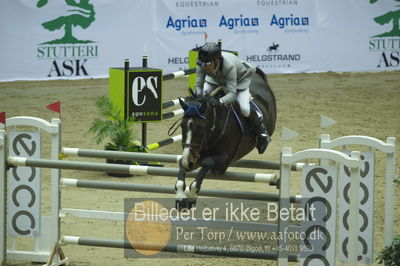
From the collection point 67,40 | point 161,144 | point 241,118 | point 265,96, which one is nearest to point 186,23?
point 67,40

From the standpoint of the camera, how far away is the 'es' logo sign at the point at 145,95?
30.9 feet

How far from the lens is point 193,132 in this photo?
17.9 ft

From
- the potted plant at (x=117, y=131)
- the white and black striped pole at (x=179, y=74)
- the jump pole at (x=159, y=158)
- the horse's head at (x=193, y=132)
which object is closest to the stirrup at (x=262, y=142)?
the jump pole at (x=159, y=158)

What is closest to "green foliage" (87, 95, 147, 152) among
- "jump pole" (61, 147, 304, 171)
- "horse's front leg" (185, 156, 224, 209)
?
"jump pole" (61, 147, 304, 171)

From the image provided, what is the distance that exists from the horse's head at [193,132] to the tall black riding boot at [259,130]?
0.79 metres

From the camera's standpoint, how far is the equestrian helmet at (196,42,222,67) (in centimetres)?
588

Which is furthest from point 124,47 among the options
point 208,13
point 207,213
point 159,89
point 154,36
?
point 207,213

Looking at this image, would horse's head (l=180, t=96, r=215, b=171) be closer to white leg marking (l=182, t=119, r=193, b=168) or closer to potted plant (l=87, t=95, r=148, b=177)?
white leg marking (l=182, t=119, r=193, b=168)

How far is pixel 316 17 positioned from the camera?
1556 cm

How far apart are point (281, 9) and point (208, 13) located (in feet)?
4.75

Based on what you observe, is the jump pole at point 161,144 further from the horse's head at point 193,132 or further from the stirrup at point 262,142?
the horse's head at point 193,132

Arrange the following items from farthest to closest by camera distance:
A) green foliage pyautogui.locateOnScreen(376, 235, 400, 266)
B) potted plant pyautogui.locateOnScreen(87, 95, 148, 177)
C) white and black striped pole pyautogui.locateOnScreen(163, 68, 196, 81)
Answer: white and black striped pole pyautogui.locateOnScreen(163, 68, 196, 81) → potted plant pyautogui.locateOnScreen(87, 95, 148, 177) → green foliage pyautogui.locateOnScreen(376, 235, 400, 266)

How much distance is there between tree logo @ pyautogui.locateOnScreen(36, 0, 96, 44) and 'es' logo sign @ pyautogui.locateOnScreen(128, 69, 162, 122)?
5509mm

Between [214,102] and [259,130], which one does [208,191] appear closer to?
[214,102]
